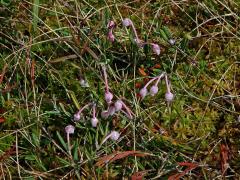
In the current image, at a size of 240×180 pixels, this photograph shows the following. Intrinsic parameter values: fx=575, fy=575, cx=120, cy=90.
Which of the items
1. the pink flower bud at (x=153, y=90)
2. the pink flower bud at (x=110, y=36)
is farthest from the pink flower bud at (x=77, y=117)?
the pink flower bud at (x=110, y=36)

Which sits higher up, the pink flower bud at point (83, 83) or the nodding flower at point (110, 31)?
the nodding flower at point (110, 31)

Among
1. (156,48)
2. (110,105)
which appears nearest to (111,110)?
(110,105)

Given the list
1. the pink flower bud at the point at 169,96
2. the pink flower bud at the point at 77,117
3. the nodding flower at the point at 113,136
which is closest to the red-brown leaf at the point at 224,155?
the pink flower bud at the point at 169,96

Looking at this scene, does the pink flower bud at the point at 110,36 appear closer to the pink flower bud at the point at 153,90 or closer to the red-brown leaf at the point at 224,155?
the pink flower bud at the point at 153,90

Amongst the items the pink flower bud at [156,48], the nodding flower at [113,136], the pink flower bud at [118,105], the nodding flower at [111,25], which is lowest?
the nodding flower at [113,136]

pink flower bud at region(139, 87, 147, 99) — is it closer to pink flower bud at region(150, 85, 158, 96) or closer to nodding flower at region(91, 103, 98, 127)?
pink flower bud at region(150, 85, 158, 96)

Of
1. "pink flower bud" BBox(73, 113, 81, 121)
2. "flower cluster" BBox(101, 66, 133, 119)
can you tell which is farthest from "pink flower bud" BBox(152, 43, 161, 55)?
"pink flower bud" BBox(73, 113, 81, 121)

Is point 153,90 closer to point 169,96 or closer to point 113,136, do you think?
point 169,96

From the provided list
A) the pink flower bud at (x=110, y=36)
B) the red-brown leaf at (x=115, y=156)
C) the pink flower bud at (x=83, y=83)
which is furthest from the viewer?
the pink flower bud at (x=110, y=36)

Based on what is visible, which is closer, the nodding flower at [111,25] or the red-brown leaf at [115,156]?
the red-brown leaf at [115,156]

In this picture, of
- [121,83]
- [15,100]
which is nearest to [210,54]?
[121,83]

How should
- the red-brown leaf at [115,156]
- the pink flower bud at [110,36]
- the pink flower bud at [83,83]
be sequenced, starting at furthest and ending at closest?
the pink flower bud at [110,36] → the pink flower bud at [83,83] → the red-brown leaf at [115,156]

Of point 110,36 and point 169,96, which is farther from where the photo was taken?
point 110,36
